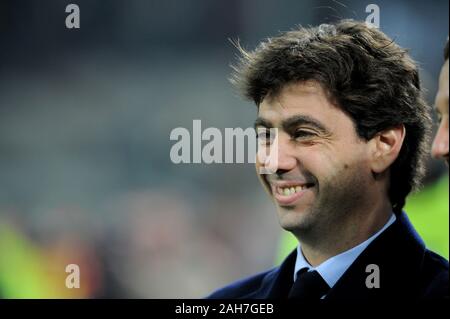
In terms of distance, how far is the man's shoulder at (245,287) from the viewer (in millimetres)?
2229

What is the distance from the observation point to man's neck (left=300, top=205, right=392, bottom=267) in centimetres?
202

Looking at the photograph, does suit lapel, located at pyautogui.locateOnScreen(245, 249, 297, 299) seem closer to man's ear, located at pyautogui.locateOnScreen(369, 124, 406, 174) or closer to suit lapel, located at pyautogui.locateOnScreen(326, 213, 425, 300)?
suit lapel, located at pyautogui.locateOnScreen(326, 213, 425, 300)

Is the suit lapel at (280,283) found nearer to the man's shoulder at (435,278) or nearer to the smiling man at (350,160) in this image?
the smiling man at (350,160)

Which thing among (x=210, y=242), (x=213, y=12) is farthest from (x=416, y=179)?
(x=213, y=12)

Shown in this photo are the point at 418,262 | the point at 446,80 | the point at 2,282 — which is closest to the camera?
the point at 446,80

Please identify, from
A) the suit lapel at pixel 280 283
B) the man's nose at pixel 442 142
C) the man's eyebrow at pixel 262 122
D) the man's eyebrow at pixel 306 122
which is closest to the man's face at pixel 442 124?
the man's nose at pixel 442 142

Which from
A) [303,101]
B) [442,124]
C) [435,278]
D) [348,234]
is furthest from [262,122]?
[435,278]

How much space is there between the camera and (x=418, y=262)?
1.98 meters

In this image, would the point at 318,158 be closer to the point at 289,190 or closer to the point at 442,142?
the point at 289,190

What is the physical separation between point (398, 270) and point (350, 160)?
0.33m

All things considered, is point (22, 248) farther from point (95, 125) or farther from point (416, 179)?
point (416, 179)

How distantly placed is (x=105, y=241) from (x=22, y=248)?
27 cm

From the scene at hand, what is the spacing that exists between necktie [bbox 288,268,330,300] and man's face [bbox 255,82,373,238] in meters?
0.13

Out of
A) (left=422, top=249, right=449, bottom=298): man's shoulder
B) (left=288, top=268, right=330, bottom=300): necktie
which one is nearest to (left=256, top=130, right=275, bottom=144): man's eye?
(left=288, top=268, right=330, bottom=300): necktie
